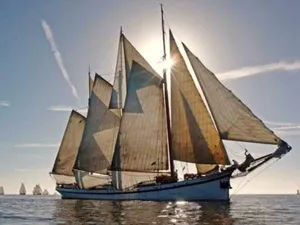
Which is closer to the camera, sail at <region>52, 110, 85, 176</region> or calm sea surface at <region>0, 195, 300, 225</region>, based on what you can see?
calm sea surface at <region>0, 195, 300, 225</region>

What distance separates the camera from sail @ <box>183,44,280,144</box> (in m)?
52.2

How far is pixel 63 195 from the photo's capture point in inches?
3875

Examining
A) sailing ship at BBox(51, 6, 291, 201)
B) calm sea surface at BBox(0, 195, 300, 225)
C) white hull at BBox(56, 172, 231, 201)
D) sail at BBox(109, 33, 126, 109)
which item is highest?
sail at BBox(109, 33, 126, 109)

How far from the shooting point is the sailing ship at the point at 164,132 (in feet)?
182

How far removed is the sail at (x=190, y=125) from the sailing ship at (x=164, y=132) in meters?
→ 0.13

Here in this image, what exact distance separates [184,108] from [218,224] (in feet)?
102

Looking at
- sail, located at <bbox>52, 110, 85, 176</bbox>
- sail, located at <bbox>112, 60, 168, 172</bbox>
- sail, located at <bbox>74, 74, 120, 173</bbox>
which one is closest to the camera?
sail, located at <bbox>112, 60, 168, 172</bbox>

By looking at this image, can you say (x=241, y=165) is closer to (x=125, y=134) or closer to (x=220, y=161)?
(x=220, y=161)

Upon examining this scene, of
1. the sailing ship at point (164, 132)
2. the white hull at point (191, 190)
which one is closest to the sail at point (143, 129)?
the sailing ship at point (164, 132)

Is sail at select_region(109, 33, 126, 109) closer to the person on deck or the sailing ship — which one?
the sailing ship

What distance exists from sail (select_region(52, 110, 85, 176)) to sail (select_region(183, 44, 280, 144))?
44.3 metres

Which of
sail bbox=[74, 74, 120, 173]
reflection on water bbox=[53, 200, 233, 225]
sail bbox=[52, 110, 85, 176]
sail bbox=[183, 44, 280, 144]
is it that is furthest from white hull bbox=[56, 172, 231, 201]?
sail bbox=[52, 110, 85, 176]

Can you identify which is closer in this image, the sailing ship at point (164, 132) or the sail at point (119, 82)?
the sailing ship at point (164, 132)

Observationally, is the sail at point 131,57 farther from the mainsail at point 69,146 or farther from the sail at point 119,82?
the mainsail at point 69,146
